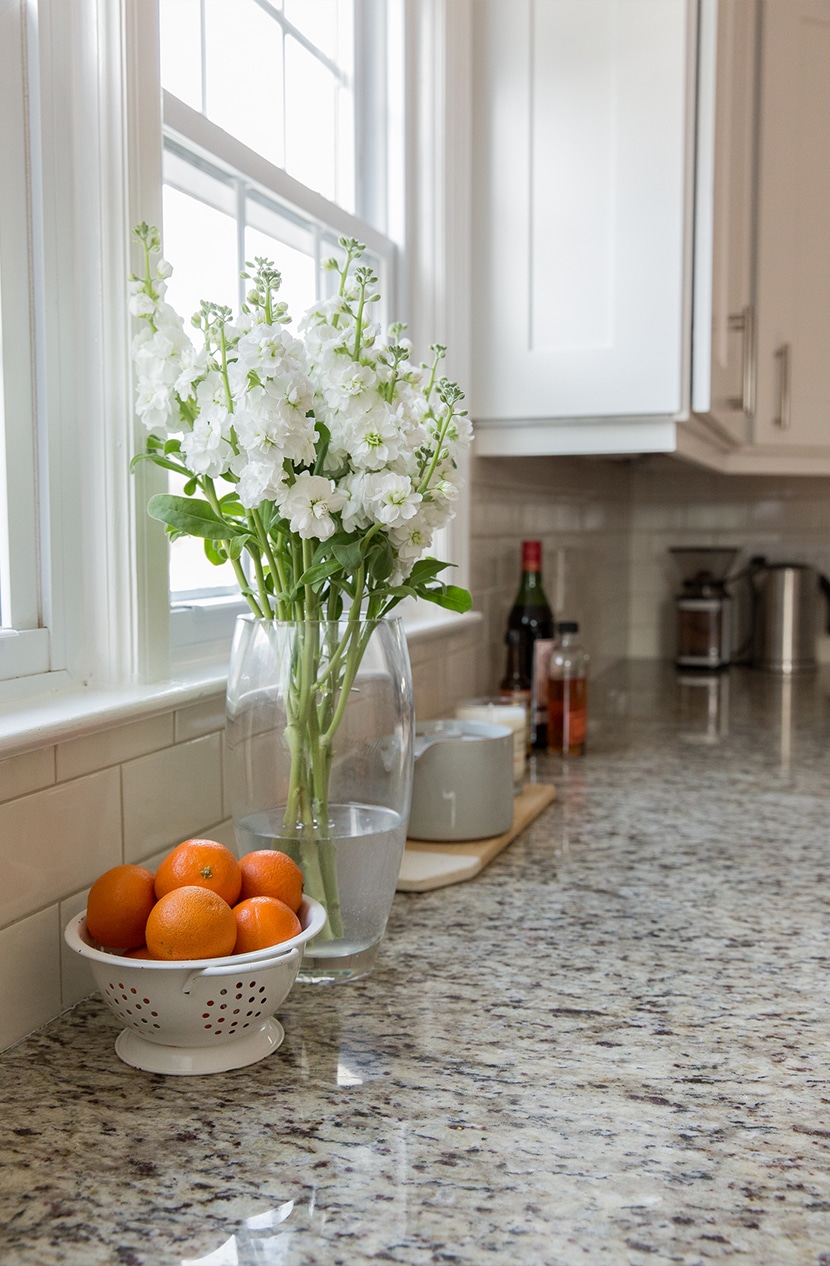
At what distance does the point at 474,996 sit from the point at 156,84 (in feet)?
2.57

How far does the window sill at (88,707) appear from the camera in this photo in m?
0.80

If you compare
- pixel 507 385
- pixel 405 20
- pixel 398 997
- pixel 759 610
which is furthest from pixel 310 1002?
pixel 759 610

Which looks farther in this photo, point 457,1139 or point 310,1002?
point 310,1002

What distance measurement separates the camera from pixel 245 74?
1.34m

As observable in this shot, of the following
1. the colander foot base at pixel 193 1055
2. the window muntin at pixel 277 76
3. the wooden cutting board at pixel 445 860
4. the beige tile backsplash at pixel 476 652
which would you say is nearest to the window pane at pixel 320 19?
the window muntin at pixel 277 76

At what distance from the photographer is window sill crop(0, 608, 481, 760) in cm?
80

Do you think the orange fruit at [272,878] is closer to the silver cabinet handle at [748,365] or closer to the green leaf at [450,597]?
the green leaf at [450,597]

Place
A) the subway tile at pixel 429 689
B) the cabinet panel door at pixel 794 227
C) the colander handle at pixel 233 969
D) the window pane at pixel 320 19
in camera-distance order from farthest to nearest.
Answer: the cabinet panel door at pixel 794 227, the subway tile at pixel 429 689, the window pane at pixel 320 19, the colander handle at pixel 233 969

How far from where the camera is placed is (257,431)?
798 millimetres

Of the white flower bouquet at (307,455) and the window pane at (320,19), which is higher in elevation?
the window pane at (320,19)

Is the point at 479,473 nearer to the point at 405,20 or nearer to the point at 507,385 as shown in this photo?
the point at 507,385

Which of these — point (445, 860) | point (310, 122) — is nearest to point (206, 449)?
point (445, 860)

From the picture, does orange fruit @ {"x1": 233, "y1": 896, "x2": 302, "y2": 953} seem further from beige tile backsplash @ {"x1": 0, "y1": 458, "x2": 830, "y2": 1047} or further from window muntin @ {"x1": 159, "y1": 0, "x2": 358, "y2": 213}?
window muntin @ {"x1": 159, "y1": 0, "x2": 358, "y2": 213}

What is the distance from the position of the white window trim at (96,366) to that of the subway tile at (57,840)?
0.21 feet
